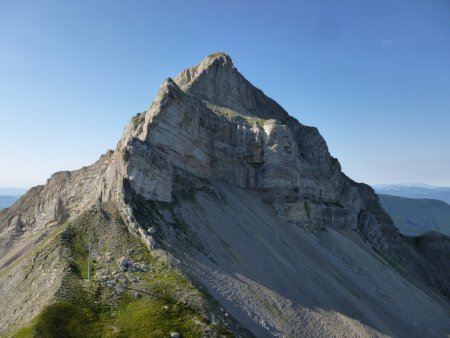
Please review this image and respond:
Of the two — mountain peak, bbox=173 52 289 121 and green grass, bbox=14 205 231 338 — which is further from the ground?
mountain peak, bbox=173 52 289 121

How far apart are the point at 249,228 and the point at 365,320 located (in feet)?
67.6

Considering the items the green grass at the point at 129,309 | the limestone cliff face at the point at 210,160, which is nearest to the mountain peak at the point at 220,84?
the limestone cliff face at the point at 210,160

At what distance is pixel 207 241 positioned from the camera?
6234cm

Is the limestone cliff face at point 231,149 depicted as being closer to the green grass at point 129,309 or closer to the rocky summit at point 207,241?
the rocky summit at point 207,241

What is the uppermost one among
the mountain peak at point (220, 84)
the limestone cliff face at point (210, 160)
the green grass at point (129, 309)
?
the mountain peak at point (220, 84)

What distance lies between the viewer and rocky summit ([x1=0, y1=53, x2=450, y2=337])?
147ft

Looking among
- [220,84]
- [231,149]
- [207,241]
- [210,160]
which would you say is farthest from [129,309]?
[220,84]

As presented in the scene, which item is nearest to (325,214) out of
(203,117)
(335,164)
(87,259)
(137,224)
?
(335,164)

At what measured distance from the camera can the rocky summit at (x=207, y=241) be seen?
1769 inches

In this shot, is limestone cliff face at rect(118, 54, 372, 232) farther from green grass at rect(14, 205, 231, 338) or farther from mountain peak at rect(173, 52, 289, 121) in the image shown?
green grass at rect(14, 205, 231, 338)

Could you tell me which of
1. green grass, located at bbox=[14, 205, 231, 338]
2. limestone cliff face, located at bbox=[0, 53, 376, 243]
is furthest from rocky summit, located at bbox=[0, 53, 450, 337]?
limestone cliff face, located at bbox=[0, 53, 376, 243]

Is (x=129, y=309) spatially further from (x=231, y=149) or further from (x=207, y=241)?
(x=231, y=149)

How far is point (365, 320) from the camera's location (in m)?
63.5

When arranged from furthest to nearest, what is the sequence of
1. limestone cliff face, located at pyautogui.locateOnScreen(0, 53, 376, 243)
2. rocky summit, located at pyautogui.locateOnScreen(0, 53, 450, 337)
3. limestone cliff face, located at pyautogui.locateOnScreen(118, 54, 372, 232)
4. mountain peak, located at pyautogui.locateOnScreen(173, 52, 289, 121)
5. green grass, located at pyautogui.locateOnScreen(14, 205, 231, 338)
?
mountain peak, located at pyautogui.locateOnScreen(173, 52, 289, 121), limestone cliff face, located at pyautogui.locateOnScreen(118, 54, 372, 232), limestone cliff face, located at pyautogui.locateOnScreen(0, 53, 376, 243), rocky summit, located at pyautogui.locateOnScreen(0, 53, 450, 337), green grass, located at pyautogui.locateOnScreen(14, 205, 231, 338)
